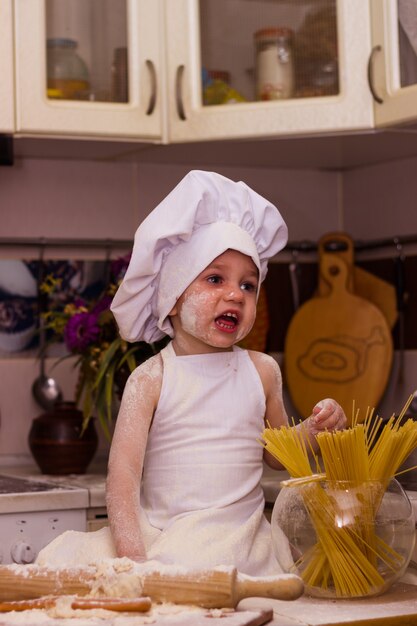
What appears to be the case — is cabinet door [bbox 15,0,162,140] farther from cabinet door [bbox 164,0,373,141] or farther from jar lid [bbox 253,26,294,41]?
jar lid [bbox 253,26,294,41]

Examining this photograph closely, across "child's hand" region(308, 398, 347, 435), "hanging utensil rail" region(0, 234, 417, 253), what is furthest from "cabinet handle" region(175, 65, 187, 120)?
"child's hand" region(308, 398, 347, 435)

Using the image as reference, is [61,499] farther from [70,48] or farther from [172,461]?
[70,48]

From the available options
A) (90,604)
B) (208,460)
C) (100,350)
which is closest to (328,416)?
(208,460)

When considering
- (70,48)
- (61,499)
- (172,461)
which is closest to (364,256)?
(70,48)

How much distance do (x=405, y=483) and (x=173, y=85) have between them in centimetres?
88

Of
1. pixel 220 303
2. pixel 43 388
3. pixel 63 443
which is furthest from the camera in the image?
pixel 43 388

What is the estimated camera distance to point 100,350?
205 cm

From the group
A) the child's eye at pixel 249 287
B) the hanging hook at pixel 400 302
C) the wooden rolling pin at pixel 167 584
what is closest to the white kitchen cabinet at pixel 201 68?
the hanging hook at pixel 400 302

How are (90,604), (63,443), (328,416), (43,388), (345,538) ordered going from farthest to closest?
(43,388) → (63,443) → (328,416) → (345,538) → (90,604)

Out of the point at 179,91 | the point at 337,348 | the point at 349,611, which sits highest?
the point at 179,91

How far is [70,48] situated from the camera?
80.0 inches

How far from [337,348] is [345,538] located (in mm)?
1232

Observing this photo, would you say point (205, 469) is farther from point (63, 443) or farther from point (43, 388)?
point (43, 388)

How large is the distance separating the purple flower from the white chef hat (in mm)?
517
